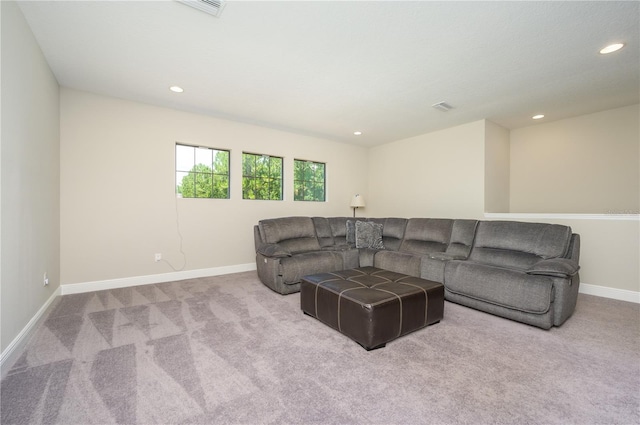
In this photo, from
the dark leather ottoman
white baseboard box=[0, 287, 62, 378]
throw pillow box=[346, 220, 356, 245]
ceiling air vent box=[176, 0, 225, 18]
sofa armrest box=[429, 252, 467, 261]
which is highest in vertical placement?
ceiling air vent box=[176, 0, 225, 18]

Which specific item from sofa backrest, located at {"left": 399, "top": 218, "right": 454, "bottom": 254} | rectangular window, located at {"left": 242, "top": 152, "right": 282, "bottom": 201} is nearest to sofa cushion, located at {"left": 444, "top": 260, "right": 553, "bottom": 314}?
sofa backrest, located at {"left": 399, "top": 218, "right": 454, "bottom": 254}

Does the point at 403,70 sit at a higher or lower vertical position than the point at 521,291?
higher

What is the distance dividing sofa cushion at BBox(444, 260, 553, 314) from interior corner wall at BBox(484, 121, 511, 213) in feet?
6.32

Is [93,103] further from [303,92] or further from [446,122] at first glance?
[446,122]

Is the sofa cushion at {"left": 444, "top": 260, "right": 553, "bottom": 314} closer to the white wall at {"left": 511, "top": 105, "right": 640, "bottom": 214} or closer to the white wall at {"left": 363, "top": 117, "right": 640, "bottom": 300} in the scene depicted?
the white wall at {"left": 363, "top": 117, "right": 640, "bottom": 300}

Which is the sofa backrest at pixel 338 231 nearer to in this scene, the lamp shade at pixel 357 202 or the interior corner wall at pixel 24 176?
the lamp shade at pixel 357 202

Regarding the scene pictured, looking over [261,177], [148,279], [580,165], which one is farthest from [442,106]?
[148,279]

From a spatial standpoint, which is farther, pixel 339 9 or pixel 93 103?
pixel 93 103

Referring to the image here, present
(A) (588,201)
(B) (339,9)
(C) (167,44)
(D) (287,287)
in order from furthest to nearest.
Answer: (A) (588,201)
(D) (287,287)
(C) (167,44)
(B) (339,9)

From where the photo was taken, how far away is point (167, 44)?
93.7 inches

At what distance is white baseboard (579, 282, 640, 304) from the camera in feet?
10.3

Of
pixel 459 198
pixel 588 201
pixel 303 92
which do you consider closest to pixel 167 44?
pixel 303 92

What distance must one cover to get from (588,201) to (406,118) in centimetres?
313

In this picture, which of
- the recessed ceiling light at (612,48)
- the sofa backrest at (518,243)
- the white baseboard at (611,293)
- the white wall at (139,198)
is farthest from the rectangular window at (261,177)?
the white baseboard at (611,293)
